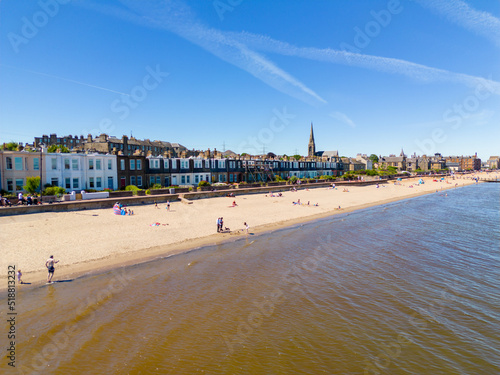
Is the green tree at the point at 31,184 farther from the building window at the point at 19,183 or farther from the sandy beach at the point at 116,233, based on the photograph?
the sandy beach at the point at 116,233

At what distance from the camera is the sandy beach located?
54.3 ft

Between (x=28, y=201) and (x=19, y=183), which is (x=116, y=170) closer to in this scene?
(x=19, y=183)

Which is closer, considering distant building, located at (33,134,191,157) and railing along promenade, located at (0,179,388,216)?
railing along promenade, located at (0,179,388,216)

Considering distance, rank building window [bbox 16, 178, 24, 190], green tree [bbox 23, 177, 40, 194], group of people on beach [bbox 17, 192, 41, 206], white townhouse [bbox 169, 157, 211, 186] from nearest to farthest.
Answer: group of people on beach [bbox 17, 192, 41, 206]
green tree [bbox 23, 177, 40, 194]
building window [bbox 16, 178, 24, 190]
white townhouse [bbox 169, 157, 211, 186]

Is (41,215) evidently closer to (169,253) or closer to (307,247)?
(169,253)

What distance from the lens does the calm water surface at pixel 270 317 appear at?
9.17 m

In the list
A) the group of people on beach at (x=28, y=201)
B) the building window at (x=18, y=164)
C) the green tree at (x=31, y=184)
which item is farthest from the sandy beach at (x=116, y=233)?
the building window at (x=18, y=164)

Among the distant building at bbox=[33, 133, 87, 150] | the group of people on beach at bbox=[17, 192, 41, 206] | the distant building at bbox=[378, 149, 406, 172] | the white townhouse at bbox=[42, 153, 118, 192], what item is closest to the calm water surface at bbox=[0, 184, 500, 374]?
the group of people on beach at bbox=[17, 192, 41, 206]

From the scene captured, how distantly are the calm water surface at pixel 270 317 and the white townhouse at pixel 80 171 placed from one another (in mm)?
26822

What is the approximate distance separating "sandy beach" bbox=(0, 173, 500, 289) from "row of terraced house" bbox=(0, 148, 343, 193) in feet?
36.4

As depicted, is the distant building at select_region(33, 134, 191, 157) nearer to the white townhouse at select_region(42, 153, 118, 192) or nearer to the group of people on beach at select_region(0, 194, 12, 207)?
the white townhouse at select_region(42, 153, 118, 192)

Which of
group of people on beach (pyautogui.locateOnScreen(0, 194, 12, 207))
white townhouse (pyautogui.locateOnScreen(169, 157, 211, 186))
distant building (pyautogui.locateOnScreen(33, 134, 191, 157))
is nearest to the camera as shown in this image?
group of people on beach (pyautogui.locateOnScreen(0, 194, 12, 207))

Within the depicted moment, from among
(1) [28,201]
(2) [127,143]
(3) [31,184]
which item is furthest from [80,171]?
(2) [127,143]

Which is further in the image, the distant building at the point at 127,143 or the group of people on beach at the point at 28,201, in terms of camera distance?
the distant building at the point at 127,143
